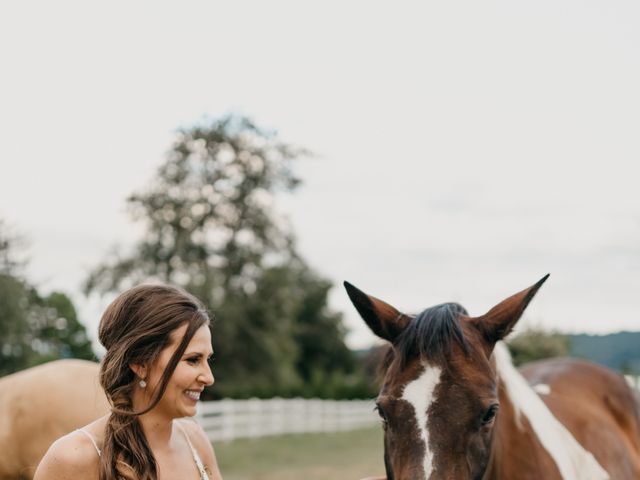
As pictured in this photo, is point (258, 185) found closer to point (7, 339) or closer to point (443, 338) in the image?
point (7, 339)

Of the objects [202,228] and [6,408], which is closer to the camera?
[6,408]

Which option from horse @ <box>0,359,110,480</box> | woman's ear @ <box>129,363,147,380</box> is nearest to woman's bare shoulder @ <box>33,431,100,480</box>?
woman's ear @ <box>129,363,147,380</box>

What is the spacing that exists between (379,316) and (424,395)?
1.71ft

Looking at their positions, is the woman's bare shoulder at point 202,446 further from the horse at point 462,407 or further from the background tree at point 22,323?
the background tree at point 22,323

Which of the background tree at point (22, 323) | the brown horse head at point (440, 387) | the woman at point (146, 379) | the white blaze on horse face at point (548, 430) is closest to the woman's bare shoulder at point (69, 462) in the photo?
the woman at point (146, 379)

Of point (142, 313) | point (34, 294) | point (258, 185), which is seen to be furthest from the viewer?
point (258, 185)

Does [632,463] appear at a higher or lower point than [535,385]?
lower

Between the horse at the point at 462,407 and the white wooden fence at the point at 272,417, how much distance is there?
12535 mm

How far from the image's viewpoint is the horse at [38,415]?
6152 millimetres

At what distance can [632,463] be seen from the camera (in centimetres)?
511

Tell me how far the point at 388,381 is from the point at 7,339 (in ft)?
31.3

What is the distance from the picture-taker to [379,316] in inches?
142

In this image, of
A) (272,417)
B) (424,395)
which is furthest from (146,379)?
(272,417)

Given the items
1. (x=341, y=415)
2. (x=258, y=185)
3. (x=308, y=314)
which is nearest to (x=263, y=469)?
(x=341, y=415)
